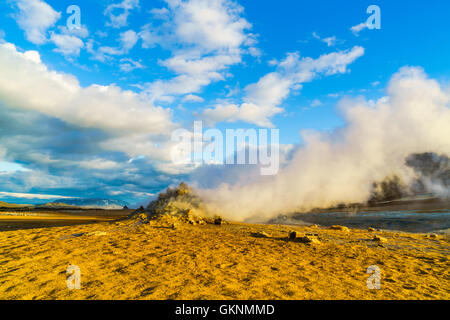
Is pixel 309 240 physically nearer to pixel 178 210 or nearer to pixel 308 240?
pixel 308 240

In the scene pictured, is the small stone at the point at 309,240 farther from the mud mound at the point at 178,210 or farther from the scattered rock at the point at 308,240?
the mud mound at the point at 178,210

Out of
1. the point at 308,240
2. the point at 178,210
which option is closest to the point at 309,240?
the point at 308,240

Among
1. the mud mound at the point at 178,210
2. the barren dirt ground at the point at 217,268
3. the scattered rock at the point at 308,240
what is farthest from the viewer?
the mud mound at the point at 178,210

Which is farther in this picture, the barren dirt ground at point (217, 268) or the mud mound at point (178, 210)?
the mud mound at point (178, 210)

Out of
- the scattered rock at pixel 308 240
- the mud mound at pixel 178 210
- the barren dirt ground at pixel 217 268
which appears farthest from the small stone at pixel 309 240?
the mud mound at pixel 178 210

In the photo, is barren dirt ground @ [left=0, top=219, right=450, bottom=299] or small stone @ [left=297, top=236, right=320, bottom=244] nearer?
barren dirt ground @ [left=0, top=219, right=450, bottom=299]

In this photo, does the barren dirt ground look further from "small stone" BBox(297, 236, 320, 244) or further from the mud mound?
the mud mound

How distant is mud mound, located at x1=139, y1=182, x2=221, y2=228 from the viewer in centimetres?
1997

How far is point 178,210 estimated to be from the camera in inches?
883

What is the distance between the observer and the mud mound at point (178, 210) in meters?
20.0

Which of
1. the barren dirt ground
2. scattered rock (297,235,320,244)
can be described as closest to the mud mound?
the barren dirt ground
